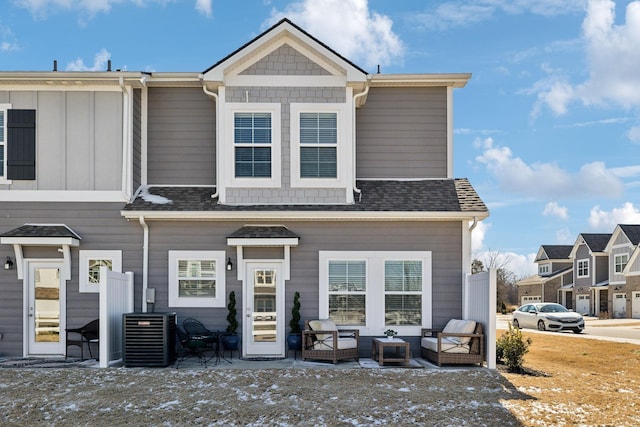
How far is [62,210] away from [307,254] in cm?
482

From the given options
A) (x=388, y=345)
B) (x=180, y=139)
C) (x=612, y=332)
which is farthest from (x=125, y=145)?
(x=612, y=332)

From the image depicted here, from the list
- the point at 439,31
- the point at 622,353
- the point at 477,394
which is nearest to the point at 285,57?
the point at 439,31

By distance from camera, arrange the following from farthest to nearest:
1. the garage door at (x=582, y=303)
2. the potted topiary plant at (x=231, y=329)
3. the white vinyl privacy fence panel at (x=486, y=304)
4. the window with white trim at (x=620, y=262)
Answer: the garage door at (x=582, y=303) → the window with white trim at (x=620, y=262) → the potted topiary plant at (x=231, y=329) → the white vinyl privacy fence panel at (x=486, y=304)

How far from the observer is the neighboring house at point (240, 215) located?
10836mm

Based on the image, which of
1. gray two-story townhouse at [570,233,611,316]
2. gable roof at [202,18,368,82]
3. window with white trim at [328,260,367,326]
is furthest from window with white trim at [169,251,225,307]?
gray two-story townhouse at [570,233,611,316]

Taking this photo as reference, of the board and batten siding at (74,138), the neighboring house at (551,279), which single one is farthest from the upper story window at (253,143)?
the neighboring house at (551,279)

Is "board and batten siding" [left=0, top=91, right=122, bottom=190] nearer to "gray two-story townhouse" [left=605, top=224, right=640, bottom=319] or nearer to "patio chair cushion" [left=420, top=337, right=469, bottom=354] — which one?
"patio chair cushion" [left=420, top=337, right=469, bottom=354]

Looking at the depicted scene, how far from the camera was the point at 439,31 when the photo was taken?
1191 centimetres

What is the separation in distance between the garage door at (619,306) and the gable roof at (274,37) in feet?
93.3

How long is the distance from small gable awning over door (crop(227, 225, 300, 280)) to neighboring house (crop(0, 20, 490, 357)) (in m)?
0.05

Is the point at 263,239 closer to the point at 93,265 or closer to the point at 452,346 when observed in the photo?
the point at 93,265

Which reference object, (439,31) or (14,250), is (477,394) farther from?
(14,250)

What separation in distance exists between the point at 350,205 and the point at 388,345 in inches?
108

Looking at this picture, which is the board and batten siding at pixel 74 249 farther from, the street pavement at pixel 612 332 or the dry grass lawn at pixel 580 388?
the street pavement at pixel 612 332
